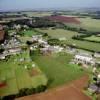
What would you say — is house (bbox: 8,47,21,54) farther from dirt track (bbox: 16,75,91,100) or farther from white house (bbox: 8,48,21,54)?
dirt track (bbox: 16,75,91,100)

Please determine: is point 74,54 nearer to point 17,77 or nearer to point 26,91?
point 17,77

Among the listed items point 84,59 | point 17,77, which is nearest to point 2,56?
point 17,77

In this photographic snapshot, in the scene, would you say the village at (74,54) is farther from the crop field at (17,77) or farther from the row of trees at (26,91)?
the row of trees at (26,91)

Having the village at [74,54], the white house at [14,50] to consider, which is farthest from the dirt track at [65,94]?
the white house at [14,50]

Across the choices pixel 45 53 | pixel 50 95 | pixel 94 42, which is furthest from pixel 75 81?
pixel 94 42

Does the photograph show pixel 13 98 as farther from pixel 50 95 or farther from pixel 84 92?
pixel 84 92

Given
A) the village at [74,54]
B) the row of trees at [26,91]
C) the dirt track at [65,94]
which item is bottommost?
the dirt track at [65,94]

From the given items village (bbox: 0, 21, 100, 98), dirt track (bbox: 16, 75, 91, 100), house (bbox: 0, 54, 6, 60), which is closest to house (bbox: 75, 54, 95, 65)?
village (bbox: 0, 21, 100, 98)
